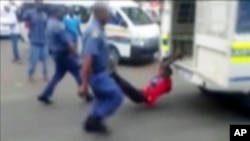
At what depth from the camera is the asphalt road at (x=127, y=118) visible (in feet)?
20.0

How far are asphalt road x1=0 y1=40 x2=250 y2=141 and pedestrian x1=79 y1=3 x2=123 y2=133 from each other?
13.2 inches

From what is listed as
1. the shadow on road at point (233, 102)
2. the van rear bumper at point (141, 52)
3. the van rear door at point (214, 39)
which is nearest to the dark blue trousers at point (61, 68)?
the van rear door at point (214, 39)

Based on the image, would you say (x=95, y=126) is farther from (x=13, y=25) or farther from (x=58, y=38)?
(x=13, y=25)

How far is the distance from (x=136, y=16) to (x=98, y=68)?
667 centimetres

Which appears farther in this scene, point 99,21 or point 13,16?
point 13,16

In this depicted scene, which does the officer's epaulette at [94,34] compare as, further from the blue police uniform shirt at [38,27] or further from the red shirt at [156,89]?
the blue police uniform shirt at [38,27]

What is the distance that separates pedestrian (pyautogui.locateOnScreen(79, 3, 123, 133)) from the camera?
19.0 ft

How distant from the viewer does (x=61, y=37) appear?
7.50m

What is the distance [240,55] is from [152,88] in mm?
1750

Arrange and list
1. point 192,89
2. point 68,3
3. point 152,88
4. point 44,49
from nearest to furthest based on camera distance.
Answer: point 152,88
point 192,89
point 44,49
point 68,3

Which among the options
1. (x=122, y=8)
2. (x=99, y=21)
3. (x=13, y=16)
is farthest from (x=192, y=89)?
(x=13, y=16)

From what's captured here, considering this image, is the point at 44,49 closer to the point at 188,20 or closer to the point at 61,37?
the point at 61,37

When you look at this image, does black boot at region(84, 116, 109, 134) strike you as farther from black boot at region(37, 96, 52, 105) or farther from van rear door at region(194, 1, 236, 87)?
black boot at region(37, 96, 52, 105)

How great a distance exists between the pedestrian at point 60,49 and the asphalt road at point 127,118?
405mm
